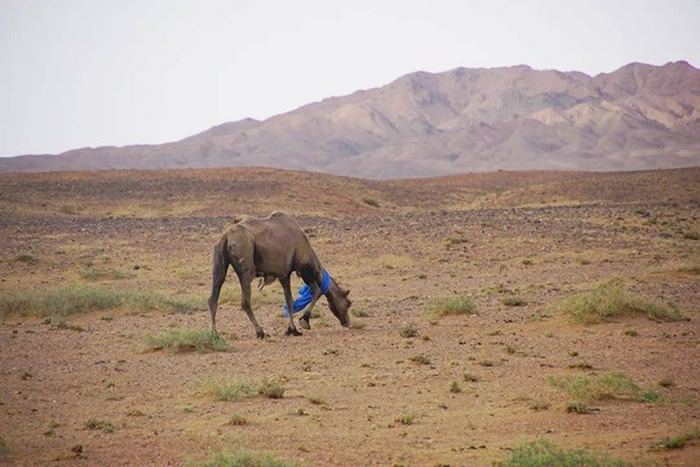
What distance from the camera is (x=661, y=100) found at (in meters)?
170

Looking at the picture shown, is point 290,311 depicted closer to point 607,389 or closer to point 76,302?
point 76,302

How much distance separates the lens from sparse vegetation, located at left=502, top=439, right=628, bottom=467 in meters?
7.34

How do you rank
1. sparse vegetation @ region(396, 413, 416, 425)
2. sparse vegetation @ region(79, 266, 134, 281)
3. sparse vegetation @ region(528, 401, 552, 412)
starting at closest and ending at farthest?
sparse vegetation @ region(396, 413, 416, 425)
sparse vegetation @ region(528, 401, 552, 412)
sparse vegetation @ region(79, 266, 134, 281)

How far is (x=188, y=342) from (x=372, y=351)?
10.4 feet

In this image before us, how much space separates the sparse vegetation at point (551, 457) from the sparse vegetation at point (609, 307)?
8.59 meters

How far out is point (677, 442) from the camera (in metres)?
8.02

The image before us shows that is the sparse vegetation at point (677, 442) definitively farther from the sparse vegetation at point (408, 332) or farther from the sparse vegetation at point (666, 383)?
the sparse vegetation at point (408, 332)

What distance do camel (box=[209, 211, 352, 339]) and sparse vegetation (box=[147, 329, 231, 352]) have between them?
286 mm

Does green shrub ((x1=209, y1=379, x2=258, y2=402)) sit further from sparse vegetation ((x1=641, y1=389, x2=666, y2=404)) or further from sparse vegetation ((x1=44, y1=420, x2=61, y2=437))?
sparse vegetation ((x1=641, y1=389, x2=666, y2=404))

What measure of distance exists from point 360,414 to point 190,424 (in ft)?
6.59

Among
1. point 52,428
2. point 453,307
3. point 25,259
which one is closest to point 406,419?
point 52,428

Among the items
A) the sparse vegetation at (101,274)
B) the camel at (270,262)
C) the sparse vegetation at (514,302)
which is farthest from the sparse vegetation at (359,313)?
the sparse vegetation at (101,274)

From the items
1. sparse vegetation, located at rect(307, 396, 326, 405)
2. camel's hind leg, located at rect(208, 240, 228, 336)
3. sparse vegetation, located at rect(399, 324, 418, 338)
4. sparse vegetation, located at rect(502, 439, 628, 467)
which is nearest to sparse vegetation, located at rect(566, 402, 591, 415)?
sparse vegetation, located at rect(502, 439, 628, 467)

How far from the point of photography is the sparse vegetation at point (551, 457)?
734 centimetres
